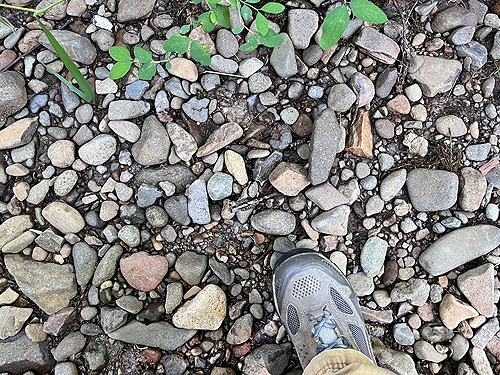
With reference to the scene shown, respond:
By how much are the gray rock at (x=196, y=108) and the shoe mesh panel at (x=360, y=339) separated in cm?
117

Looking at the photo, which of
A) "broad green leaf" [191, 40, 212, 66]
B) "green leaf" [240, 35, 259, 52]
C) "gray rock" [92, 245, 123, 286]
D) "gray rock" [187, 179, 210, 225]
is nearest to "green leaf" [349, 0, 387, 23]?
"green leaf" [240, 35, 259, 52]

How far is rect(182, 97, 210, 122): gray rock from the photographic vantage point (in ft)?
6.89

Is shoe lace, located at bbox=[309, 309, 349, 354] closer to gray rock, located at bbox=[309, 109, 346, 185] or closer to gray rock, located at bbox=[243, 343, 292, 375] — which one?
gray rock, located at bbox=[243, 343, 292, 375]

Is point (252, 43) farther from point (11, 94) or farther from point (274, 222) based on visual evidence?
point (11, 94)

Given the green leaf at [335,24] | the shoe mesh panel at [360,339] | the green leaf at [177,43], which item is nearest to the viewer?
the green leaf at [335,24]

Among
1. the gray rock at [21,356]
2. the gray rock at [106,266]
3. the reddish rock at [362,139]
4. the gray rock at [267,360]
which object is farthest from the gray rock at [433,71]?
the gray rock at [21,356]

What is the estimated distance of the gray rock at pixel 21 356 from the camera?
205cm

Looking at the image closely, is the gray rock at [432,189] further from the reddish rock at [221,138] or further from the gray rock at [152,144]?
the gray rock at [152,144]

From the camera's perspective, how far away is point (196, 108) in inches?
83.0

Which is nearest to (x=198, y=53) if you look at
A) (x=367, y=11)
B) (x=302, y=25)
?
(x=302, y=25)

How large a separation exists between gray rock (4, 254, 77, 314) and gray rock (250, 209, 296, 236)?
2.95 ft

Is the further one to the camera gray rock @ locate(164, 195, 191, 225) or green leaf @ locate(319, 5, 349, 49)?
gray rock @ locate(164, 195, 191, 225)

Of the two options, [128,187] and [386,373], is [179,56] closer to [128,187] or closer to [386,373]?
[128,187]

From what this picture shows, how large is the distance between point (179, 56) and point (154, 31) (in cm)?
17
